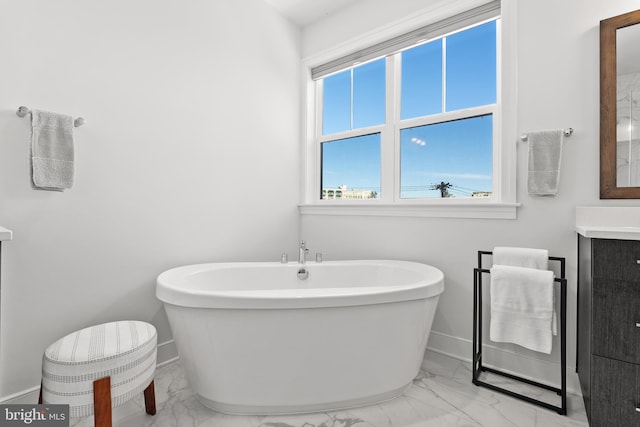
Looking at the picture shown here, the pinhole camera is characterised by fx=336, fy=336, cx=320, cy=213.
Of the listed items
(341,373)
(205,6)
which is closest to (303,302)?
(341,373)

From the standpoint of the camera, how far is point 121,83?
1.95 metres

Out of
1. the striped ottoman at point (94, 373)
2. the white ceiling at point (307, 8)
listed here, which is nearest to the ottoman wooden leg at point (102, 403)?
the striped ottoman at point (94, 373)

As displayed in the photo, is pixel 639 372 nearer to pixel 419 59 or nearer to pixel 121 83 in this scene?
pixel 419 59

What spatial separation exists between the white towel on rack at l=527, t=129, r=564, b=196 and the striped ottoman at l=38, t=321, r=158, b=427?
2.13 metres

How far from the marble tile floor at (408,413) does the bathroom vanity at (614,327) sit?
0.91ft

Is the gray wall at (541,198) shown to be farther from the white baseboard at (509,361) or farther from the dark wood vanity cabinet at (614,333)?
the dark wood vanity cabinet at (614,333)

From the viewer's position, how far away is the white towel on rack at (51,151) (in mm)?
1592

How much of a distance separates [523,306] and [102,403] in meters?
1.96

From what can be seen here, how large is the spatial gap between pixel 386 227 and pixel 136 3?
2.17 m

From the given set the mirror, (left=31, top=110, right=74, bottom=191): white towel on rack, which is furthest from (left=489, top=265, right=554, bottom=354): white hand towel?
(left=31, top=110, right=74, bottom=191): white towel on rack

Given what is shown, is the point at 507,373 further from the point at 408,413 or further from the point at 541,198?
the point at 541,198

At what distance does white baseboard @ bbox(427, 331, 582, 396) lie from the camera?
73.0 inches

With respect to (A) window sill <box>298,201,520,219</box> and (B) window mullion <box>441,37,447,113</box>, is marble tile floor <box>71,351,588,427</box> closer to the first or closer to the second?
(A) window sill <box>298,201,520,219</box>

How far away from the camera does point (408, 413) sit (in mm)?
1638
